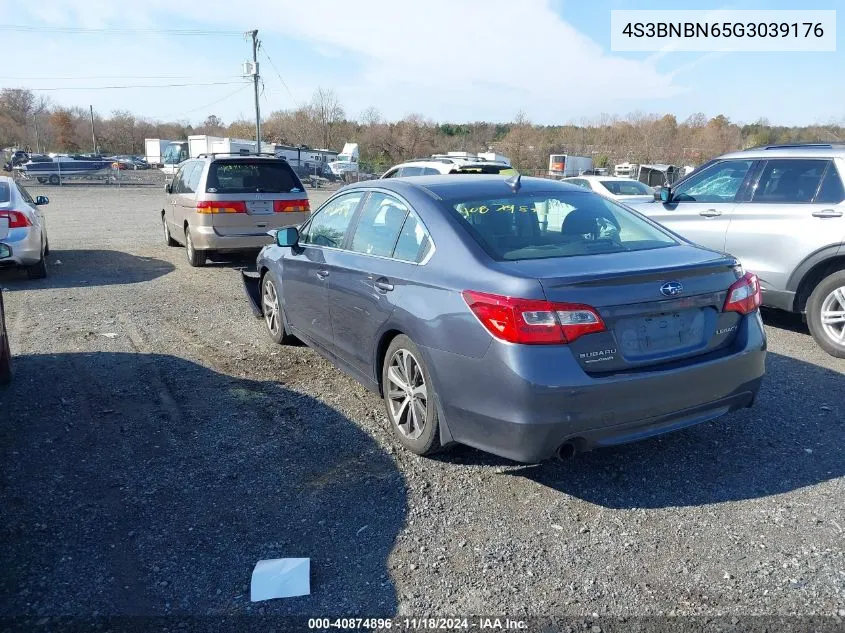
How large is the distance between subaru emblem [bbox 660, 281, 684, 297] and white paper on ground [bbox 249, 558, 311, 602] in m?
2.16

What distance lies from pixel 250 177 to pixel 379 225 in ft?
21.6

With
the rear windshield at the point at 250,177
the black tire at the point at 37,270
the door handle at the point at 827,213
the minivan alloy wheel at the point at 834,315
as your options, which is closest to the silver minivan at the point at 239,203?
the rear windshield at the point at 250,177

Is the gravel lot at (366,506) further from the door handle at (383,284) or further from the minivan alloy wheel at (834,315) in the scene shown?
the door handle at (383,284)

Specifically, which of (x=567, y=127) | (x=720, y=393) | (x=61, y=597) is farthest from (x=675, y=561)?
(x=567, y=127)

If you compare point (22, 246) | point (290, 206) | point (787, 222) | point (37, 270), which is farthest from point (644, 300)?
point (37, 270)

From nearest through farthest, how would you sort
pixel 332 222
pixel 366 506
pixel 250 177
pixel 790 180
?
pixel 366 506 → pixel 332 222 → pixel 790 180 → pixel 250 177

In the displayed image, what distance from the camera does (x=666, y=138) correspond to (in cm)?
5981

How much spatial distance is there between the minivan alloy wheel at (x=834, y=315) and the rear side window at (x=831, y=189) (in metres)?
0.85

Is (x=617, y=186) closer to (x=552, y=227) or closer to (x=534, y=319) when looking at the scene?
(x=552, y=227)

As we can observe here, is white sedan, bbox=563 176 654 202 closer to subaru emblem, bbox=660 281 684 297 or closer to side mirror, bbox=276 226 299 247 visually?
side mirror, bbox=276 226 299 247

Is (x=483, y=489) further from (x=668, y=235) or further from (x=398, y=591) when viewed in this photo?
(x=668, y=235)

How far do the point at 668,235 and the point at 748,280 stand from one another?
0.57 meters

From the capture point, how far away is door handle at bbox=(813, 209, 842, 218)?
6215 mm

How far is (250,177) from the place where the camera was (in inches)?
415
